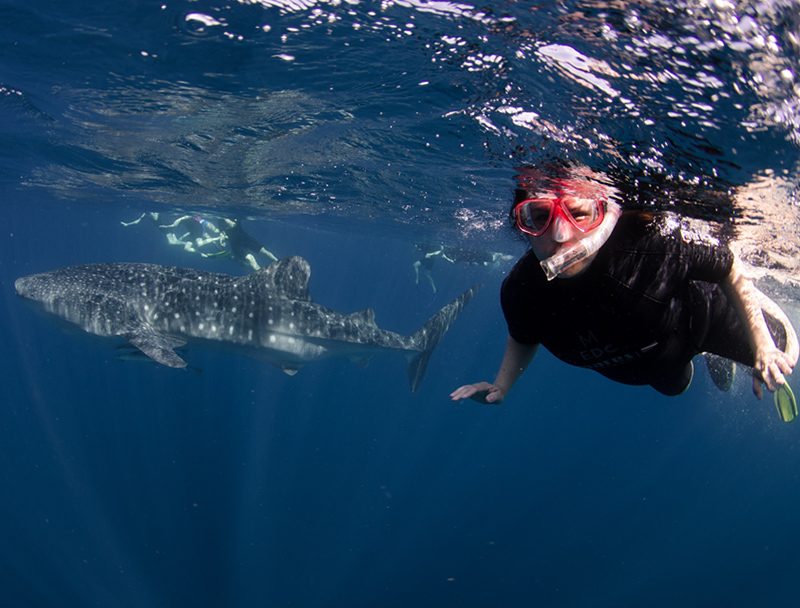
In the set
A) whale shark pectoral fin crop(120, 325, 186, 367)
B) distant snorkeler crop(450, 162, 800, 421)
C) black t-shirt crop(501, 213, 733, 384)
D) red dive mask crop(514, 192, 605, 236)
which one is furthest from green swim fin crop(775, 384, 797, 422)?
whale shark pectoral fin crop(120, 325, 186, 367)

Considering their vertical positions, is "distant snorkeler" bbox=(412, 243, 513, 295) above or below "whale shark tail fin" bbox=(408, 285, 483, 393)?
below

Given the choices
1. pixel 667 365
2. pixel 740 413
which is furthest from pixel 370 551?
pixel 740 413

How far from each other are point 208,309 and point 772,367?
Answer: 9.04 meters

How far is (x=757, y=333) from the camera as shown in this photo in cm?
307

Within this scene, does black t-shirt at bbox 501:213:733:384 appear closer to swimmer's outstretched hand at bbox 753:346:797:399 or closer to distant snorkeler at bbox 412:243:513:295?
swimmer's outstretched hand at bbox 753:346:797:399

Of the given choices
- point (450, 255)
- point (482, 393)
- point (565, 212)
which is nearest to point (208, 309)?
point (482, 393)

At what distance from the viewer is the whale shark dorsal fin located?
31.2ft

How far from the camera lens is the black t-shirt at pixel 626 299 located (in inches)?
139

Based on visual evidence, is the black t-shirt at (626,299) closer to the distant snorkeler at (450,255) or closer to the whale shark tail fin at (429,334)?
the whale shark tail fin at (429,334)

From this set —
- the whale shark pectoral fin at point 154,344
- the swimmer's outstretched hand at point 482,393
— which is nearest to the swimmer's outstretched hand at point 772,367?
the swimmer's outstretched hand at point 482,393

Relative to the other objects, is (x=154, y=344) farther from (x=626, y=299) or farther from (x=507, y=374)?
(x=626, y=299)

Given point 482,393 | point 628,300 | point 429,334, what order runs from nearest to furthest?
point 628,300, point 482,393, point 429,334

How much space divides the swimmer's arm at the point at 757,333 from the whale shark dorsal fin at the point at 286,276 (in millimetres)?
7699

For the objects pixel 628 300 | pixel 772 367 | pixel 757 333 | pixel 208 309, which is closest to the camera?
pixel 772 367
